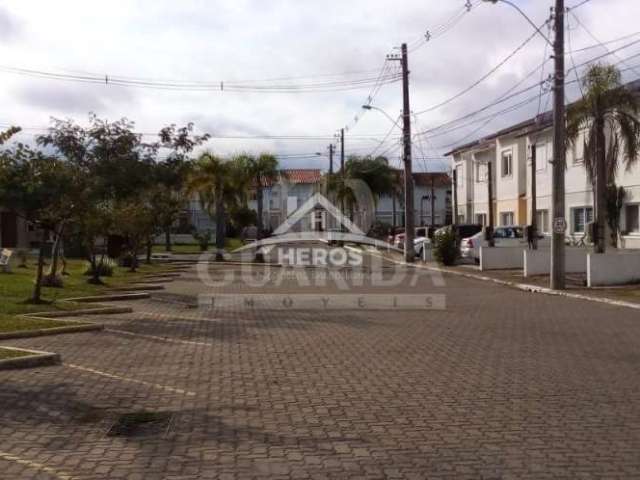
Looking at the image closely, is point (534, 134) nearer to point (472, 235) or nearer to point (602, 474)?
point (472, 235)

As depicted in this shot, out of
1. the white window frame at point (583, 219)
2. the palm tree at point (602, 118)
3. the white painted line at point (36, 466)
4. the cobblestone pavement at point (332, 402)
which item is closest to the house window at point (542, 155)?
the white window frame at point (583, 219)

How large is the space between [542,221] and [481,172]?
960 centimetres

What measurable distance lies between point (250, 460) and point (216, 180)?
1489 inches

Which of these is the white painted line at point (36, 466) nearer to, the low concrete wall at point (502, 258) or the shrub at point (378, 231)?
the low concrete wall at point (502, 258)

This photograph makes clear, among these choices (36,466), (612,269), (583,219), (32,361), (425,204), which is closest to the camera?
(36,466)

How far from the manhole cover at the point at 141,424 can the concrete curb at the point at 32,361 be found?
10.1 ft

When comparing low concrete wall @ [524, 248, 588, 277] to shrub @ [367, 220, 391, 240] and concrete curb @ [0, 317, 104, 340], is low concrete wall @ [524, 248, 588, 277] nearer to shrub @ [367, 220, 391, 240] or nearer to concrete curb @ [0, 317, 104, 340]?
concrete curb @ [0, 317, 104, 340]

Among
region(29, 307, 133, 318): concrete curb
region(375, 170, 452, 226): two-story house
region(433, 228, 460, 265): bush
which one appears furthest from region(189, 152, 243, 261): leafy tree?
region(375, 170, 452, 226): two-story house

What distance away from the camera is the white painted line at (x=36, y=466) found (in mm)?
5566

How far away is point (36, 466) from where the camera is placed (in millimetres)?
5809

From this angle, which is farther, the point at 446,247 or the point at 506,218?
the point at 506,218

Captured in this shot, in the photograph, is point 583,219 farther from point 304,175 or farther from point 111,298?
point 304,175

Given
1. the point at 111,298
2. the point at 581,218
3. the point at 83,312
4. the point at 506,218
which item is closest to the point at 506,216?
the point at 506,218

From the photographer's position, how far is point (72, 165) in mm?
19188
